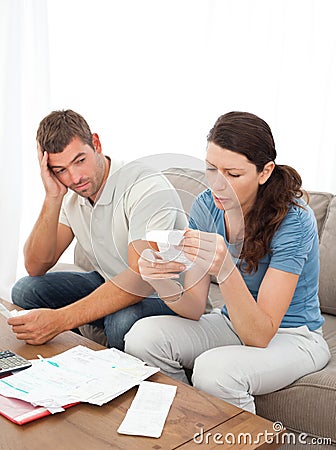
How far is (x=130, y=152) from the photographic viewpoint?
356cm

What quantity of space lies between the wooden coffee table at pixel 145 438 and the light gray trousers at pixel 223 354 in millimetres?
176

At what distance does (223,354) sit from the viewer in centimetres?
153

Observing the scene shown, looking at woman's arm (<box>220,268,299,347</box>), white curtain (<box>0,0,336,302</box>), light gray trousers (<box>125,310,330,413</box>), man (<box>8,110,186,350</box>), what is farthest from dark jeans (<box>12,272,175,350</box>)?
white curtain (<box>0,0,336,302</box>)

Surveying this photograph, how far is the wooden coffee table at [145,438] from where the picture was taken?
1.14m

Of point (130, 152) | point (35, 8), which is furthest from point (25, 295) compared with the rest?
point (35, 8)

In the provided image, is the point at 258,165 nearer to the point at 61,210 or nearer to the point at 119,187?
the point at 119,187

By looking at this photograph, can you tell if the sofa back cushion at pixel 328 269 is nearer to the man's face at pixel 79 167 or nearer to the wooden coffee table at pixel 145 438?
the man's face at pixel 79 167

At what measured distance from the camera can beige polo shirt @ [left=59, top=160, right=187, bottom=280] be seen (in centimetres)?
135

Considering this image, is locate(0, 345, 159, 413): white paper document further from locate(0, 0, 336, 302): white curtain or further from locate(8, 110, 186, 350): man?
locate(0, 0, 336, 302): white curtain

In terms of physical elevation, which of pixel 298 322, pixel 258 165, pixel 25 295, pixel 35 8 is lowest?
pixel 25 295

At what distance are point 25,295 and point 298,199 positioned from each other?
3.36 ft

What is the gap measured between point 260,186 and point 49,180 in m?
0.68

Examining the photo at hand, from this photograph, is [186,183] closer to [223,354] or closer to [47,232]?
[223,354]

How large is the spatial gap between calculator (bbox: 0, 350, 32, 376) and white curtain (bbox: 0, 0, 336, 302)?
1.77 metres
